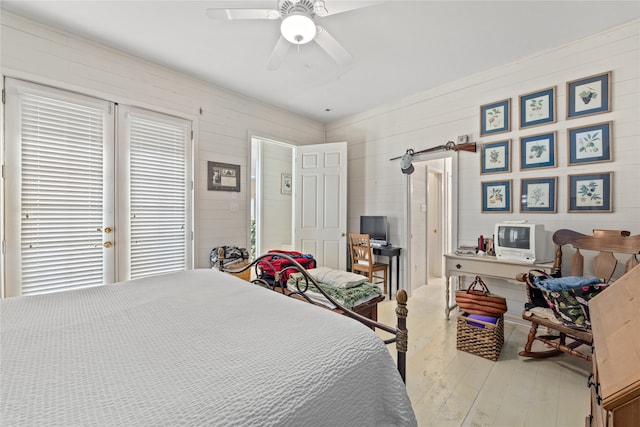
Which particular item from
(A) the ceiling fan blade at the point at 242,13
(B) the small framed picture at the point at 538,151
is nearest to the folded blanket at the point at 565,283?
(B) the small framed picture at the point at 538,151

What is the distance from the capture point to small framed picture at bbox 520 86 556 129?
2.78 m

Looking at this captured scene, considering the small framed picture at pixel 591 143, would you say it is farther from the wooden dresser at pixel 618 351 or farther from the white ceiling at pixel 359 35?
the wooden dresser at pixel 618 351

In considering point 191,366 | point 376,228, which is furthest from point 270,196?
point 191,366

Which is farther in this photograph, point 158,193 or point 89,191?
point 158,193

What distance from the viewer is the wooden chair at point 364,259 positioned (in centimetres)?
385

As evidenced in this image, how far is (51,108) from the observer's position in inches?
99.6

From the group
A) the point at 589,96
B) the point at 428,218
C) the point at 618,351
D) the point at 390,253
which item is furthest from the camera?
the point at 428,218

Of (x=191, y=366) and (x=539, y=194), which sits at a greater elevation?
(x=539, y=194)

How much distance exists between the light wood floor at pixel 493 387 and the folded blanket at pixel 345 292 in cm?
61

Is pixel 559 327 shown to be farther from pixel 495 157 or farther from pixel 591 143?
pixel 495 157

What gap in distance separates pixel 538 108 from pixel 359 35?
1.96 metres

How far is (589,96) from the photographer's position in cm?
259

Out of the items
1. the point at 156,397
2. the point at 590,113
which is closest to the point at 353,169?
the point at 590,113

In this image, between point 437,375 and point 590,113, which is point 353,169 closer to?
point 590,113
